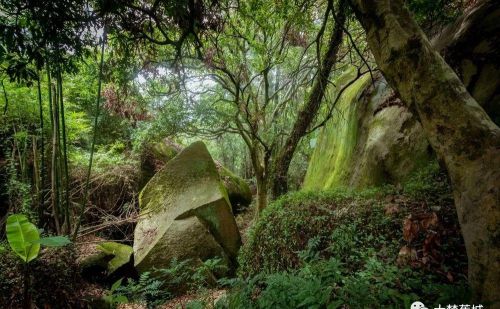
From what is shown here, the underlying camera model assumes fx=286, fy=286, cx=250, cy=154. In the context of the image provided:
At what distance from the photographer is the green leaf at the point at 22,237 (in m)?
3.16

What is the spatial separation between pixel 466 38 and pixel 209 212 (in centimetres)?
561

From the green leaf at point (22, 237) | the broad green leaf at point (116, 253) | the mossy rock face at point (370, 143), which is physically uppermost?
the mossy rock face at point (370, 143)

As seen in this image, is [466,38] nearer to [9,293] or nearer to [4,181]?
[9,293]

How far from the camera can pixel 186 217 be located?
21.2 feet

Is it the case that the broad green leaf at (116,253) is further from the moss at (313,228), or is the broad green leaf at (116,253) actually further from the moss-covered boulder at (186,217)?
the moss at (313,228)

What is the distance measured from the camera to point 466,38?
4.14 meters

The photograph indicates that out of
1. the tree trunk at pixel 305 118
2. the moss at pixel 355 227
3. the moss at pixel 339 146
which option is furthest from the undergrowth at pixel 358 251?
the tree trunk at pixel 305 118

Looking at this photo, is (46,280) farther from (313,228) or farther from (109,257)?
(313,228)

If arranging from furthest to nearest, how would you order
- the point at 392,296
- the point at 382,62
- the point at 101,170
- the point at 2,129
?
1. the point at 101,170
2. the point at 2,129
3. the point at 382,62
4. the point at 392,296

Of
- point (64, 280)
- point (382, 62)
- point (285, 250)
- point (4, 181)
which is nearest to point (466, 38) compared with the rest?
point (382, 62)

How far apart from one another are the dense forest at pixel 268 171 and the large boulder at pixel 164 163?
10cm

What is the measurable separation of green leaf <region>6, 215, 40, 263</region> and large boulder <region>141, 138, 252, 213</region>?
532 centimetres

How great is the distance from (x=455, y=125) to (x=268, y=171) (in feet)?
18.2

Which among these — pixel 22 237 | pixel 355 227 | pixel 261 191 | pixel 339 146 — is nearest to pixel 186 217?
pixel 261 191
